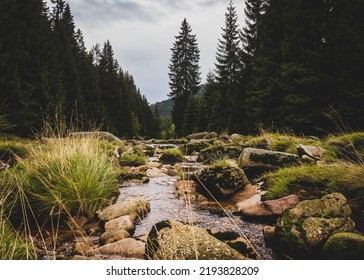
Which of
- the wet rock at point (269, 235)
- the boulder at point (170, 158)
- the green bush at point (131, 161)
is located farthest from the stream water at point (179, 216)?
the boulder at point (170, 158)

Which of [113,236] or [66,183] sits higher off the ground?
[66,183]

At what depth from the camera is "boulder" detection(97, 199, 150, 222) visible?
322cm

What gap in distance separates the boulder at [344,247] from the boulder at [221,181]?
2.17 meters

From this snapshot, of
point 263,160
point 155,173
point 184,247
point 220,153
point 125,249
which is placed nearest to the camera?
point 184,247

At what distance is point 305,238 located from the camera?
235cm

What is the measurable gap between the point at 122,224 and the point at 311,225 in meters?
1.84

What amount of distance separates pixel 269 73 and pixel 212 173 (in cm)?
1318

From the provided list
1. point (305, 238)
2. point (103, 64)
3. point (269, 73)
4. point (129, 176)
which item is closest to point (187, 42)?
point (103, 64)

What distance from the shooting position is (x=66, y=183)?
3.33m

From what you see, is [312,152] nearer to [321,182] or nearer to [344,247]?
[321,182]

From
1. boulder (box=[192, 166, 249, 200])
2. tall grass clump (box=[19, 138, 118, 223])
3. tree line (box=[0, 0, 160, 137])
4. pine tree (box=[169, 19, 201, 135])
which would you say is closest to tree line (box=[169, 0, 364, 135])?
boulder (box=[192, 166, 249, 200])

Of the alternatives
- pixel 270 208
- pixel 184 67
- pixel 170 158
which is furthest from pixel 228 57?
pixel 270 208

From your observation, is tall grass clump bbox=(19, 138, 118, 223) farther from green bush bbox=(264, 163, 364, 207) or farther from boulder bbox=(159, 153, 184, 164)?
boulder bbox=(159, 153, 184, 164)
